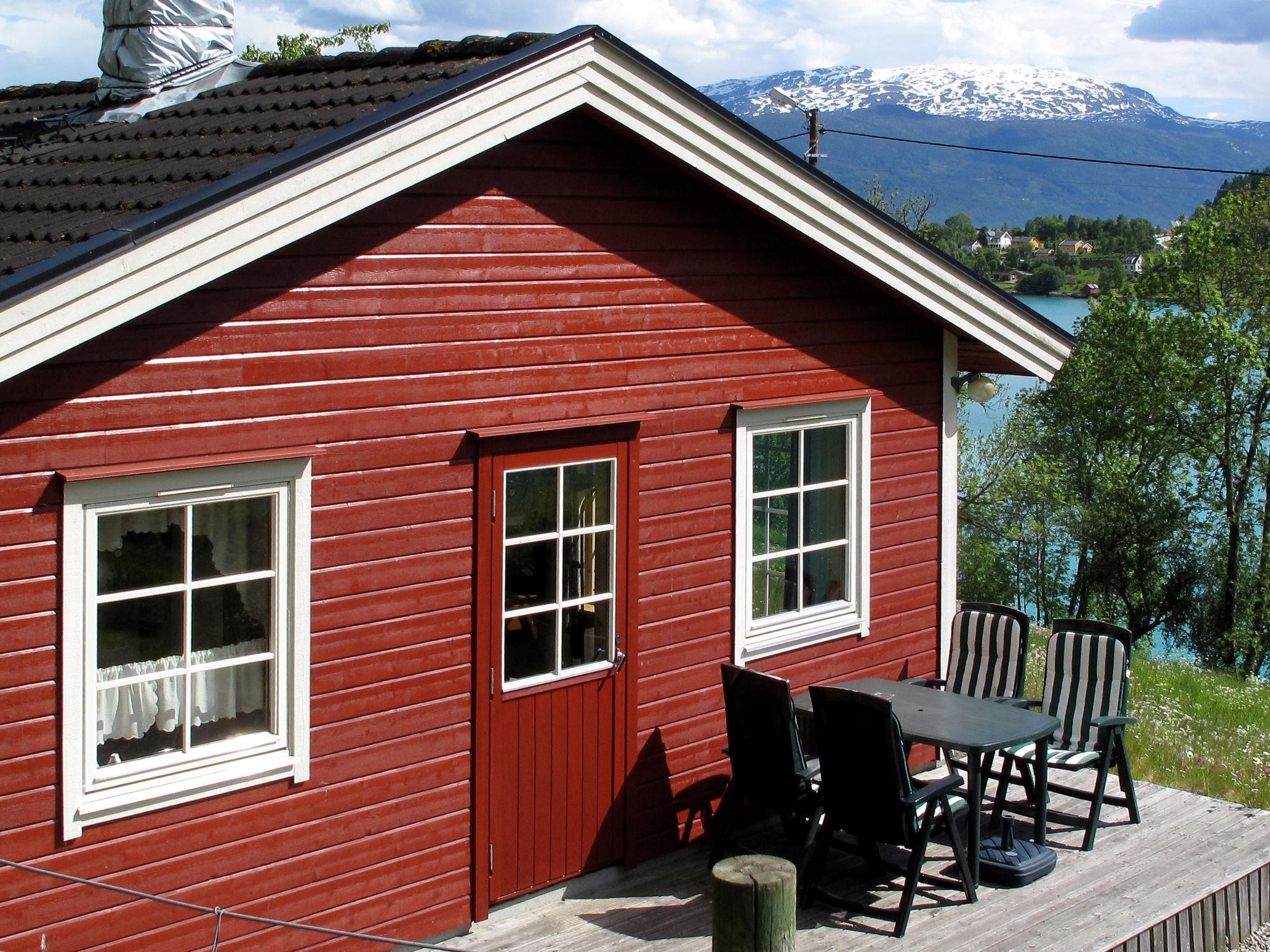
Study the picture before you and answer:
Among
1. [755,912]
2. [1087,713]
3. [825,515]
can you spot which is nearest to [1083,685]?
[1087,713]

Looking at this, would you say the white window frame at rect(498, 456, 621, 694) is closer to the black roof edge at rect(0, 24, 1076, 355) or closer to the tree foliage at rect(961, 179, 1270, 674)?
the black roof edge at rect(0, 24, 1076, 355)

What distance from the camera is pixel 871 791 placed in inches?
241

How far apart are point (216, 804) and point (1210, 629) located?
3259 cm

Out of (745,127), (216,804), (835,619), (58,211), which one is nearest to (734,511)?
(835,619)

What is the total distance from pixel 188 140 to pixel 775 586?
12.5ft

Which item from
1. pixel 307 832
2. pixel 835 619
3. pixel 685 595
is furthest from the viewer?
pixel 835 619

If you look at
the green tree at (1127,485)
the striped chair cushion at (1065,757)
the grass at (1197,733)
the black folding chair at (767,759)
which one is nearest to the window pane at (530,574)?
the black folding chair at (767,759)

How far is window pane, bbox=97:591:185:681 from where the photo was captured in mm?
4961

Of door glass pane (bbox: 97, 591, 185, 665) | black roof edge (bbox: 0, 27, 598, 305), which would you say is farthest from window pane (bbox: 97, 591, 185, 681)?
black roof edge (bbox: 0, 27, 598, 305)

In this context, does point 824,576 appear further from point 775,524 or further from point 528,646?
point 528,646

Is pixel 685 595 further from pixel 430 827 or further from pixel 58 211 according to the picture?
pixel 58 211

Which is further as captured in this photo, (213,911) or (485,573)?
(485,573)

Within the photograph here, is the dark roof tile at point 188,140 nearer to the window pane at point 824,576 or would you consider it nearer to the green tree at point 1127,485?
the window pane at point 824,576

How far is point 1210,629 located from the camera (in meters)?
33.5
